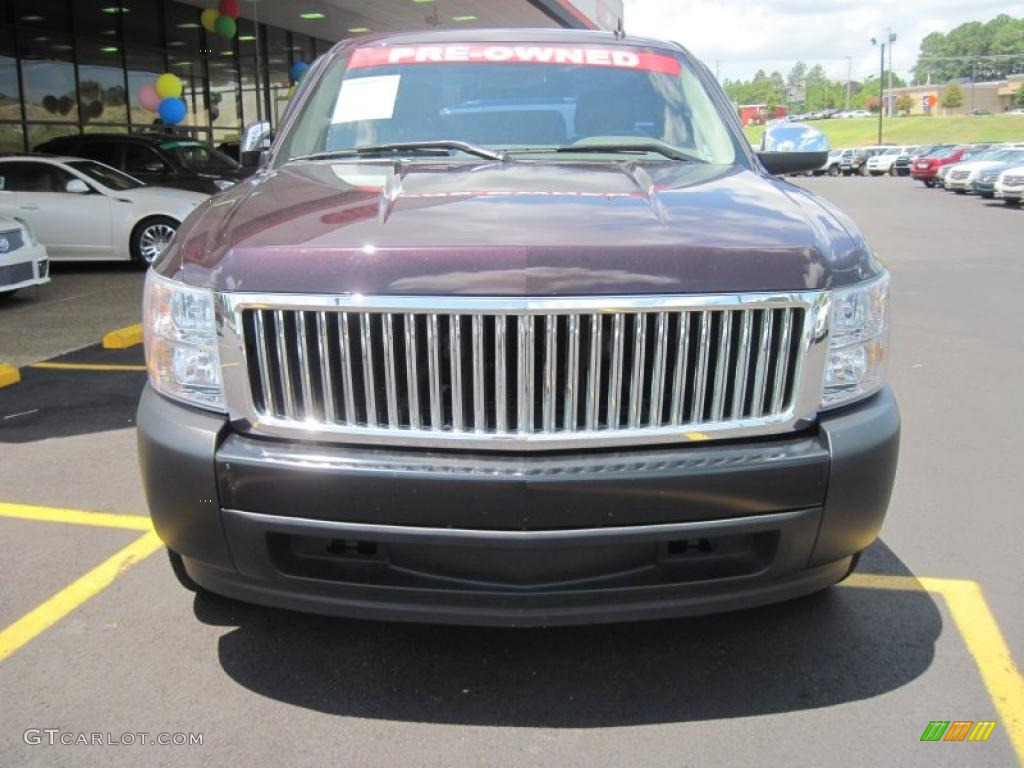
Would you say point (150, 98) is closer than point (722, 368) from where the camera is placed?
No

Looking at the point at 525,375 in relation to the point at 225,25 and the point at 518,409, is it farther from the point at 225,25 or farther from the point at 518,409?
the point at 225,25

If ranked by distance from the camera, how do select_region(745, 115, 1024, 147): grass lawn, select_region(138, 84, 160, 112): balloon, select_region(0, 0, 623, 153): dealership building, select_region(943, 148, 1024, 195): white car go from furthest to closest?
select_region(745, 115, 1024, 147): grass lawn → select_region(943, 148, 1024, 195): white car → select_region(138, 84, 160, 112): balloon → select_region(0, 0, 623, 153): dealership building

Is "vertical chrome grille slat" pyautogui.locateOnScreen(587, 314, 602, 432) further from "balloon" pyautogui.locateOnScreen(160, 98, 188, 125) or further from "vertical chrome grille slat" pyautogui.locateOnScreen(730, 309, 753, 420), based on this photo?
"balloon" pyautogui.locateOnScreen(160, 98, 188, 125)

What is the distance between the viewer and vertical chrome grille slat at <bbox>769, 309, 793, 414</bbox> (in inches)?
96.2

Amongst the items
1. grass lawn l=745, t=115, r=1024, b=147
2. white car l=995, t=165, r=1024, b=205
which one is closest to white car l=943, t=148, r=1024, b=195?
white car l=995, t=165, r=1024, b=205

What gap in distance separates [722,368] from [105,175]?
38.6ft

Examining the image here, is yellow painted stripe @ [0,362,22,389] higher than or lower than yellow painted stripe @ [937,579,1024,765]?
higher

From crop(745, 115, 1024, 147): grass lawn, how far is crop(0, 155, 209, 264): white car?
7321cm

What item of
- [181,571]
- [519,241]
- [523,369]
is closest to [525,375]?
[523,369]

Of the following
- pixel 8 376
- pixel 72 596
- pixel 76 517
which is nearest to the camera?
pixel 72 596

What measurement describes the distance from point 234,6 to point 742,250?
18.6 metres

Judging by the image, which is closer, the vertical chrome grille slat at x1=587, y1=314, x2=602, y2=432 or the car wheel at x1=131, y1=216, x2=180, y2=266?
the vertical chrome grille slat at x1=587, y1=314, x2=602, y2=432

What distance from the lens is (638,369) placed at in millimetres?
2410

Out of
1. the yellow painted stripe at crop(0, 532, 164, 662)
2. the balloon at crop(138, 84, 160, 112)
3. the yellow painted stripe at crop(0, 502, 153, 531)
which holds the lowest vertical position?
the yellow painted stripe at crop(0, 532, 164, 662)
